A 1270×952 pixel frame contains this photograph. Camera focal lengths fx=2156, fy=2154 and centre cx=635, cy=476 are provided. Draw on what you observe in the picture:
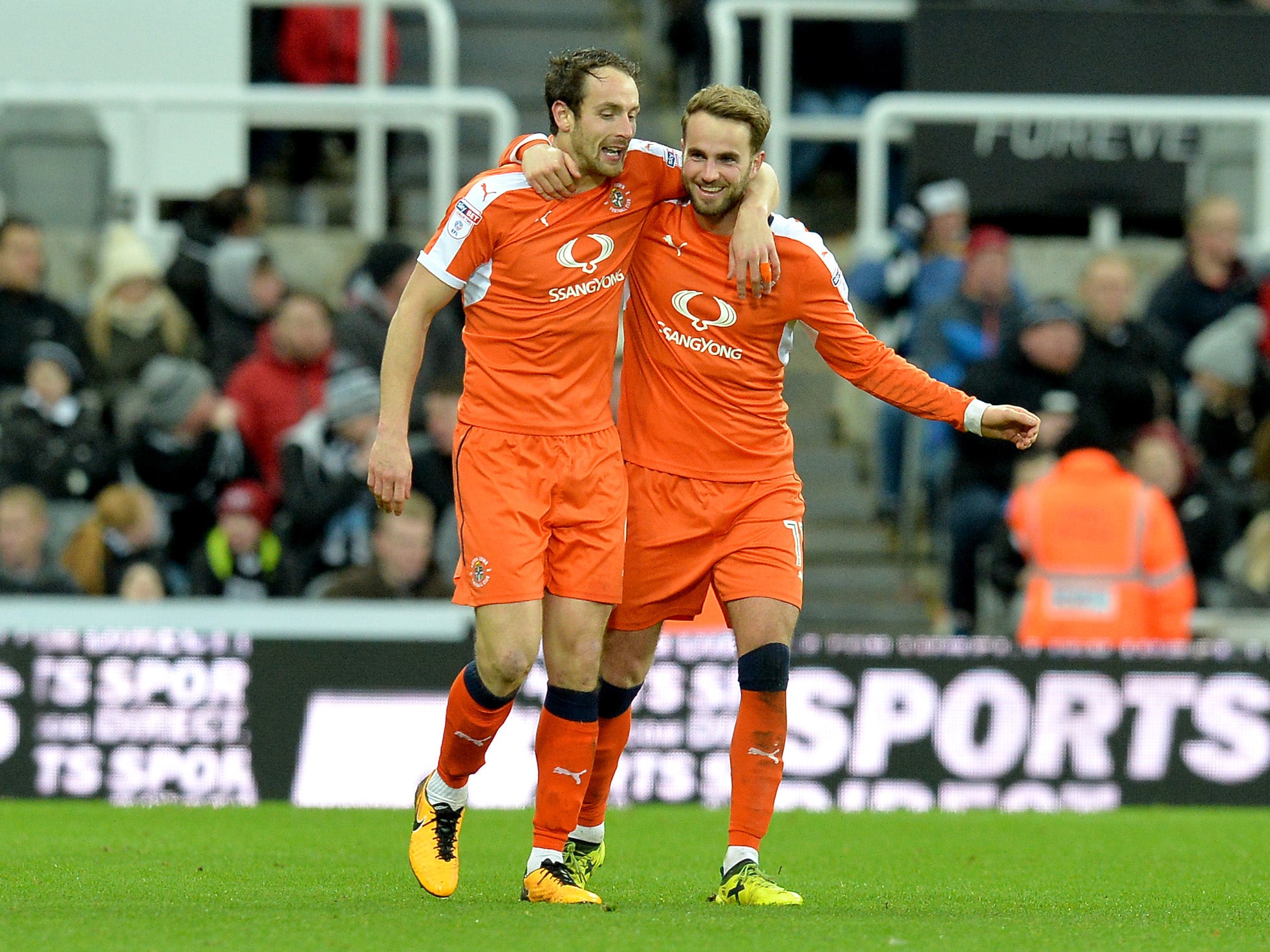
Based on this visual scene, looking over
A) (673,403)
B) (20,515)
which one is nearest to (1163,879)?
(673,403)

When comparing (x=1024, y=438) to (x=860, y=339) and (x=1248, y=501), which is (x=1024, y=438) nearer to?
(x=860, y=339)

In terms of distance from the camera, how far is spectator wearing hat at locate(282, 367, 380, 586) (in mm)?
11719

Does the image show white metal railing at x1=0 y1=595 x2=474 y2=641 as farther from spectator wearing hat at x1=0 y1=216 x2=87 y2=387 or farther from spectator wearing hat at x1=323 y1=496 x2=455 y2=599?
spectator wearing hat at x1=0 y1=216 x2=87 y2=387

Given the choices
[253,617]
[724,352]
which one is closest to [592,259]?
[724,352]

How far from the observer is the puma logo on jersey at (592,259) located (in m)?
6.50

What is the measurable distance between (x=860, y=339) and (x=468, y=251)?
1.26m

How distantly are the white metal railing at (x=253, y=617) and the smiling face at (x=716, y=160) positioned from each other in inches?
188

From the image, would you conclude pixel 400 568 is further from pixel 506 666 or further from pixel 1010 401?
pixel 506 666

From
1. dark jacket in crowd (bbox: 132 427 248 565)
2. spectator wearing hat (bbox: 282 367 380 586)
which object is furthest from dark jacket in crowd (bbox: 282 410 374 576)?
dark jacket in crowd (bbox: 132 427 248 565)

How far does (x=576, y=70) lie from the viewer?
641 centimetres

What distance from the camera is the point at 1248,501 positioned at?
487 inches

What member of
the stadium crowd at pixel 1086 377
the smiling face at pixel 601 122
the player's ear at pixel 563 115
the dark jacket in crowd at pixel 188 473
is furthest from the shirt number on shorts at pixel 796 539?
the dark jacket in crowd at pixel 188 473

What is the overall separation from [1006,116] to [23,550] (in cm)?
640

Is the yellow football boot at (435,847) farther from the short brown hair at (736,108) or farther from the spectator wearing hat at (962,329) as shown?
the spectator wearing hat at (962,329)
